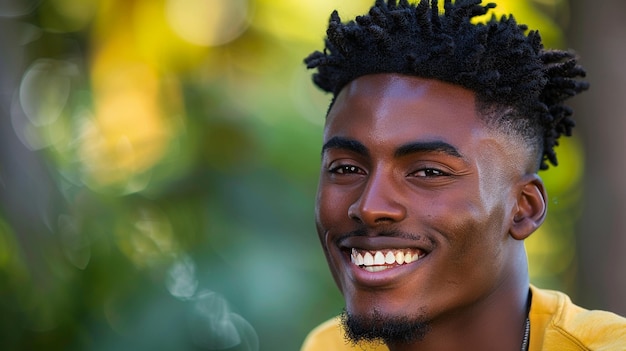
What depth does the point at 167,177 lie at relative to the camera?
6.72 meters

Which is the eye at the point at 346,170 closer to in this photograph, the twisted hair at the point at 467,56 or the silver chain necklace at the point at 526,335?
the twisted hair at the point at 467,56

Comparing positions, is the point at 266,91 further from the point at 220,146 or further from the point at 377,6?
the point at 377,6

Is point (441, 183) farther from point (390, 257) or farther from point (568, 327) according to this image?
point (568, 327)

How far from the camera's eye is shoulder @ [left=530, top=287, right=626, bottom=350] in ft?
10.8

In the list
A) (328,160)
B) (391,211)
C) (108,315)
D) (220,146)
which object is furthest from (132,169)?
(391,211)

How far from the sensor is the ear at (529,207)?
338 cm

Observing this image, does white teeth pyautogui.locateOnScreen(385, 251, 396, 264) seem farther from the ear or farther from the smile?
the ear

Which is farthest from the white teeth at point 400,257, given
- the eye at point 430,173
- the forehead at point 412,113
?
the forehead at point 412,113

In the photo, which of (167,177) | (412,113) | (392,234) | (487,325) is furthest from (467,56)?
(167,177)

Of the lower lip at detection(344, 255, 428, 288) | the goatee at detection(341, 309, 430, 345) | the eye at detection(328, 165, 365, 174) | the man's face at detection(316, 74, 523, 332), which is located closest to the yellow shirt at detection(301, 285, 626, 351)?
the man's face at detection(316, 74, 523, 332)

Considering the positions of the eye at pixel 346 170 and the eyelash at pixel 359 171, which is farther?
the eye at pixel 346 170

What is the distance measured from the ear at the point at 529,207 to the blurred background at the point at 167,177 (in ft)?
7.96

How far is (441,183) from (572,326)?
2.46 ft

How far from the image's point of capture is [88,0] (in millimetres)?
6688
